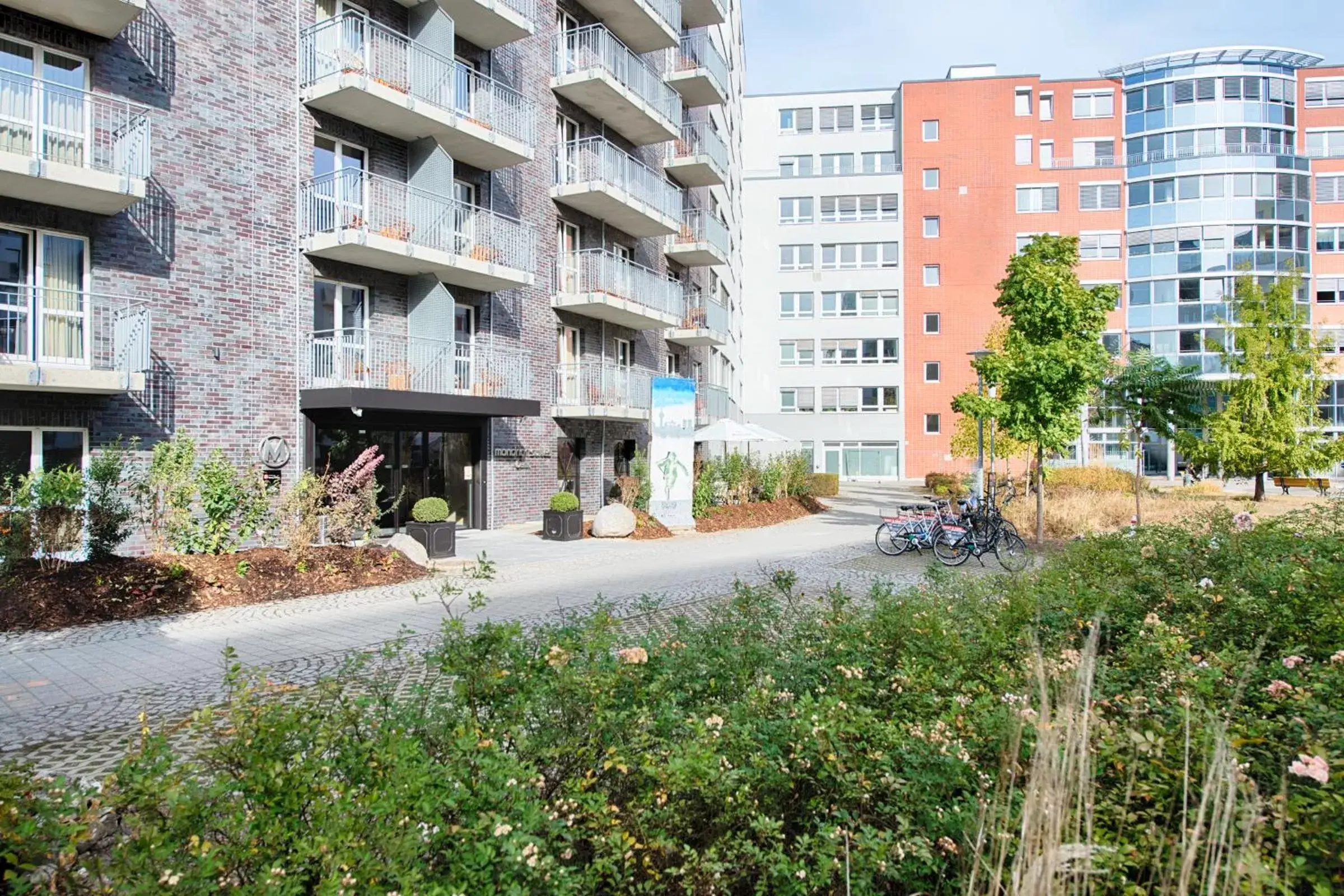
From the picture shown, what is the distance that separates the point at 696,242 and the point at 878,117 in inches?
1156

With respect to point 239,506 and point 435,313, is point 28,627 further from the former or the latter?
point 435,313

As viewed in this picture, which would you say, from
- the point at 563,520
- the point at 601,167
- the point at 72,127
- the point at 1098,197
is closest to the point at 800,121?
the point at 1098,197

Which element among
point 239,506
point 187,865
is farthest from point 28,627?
point 187,865

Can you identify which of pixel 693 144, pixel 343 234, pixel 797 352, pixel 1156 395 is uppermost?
pixel 693 144

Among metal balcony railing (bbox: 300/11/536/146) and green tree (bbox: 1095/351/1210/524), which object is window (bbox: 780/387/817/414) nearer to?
green tree (bbox: 1095/351/1210/524)

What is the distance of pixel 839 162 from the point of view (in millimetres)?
51562

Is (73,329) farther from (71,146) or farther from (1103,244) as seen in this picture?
(1103,244)

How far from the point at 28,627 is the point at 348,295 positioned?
9.28m

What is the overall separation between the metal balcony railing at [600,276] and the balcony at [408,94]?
3.48 meters

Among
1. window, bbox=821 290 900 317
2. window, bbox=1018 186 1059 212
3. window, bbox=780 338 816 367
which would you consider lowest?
window, bbox=780 338 816 367

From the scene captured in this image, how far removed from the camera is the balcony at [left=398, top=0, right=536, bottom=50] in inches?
691

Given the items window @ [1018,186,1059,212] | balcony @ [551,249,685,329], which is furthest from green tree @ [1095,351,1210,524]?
→ window @ [1018,186,1059,212]

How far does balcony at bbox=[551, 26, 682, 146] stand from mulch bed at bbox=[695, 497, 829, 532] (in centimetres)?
1172

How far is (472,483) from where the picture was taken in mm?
19406
